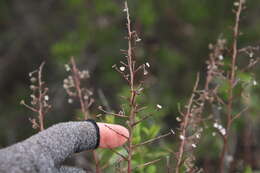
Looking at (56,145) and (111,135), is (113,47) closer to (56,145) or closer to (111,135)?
(111,135)

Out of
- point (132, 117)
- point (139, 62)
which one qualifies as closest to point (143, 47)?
point (139, 62)

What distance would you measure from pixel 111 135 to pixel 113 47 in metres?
2.56

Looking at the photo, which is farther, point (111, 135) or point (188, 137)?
point (188, 137)

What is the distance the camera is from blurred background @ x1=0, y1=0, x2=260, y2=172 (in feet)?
11.0

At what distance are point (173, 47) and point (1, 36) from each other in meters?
1.65

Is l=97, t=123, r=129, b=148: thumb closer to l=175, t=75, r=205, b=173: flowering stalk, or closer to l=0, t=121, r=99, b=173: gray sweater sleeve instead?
l=0, t=121, r=99, b=173: gray sweater sleeve

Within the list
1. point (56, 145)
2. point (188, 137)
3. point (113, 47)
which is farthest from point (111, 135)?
point (113, 47)

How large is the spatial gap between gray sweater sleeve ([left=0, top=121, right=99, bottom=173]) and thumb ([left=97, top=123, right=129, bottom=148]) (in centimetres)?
2

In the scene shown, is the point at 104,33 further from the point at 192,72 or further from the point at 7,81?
the point at 7,81

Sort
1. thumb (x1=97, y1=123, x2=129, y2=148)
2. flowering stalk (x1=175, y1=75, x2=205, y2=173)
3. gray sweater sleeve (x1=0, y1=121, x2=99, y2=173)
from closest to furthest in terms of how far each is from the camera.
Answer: gray sweater sleeve (x1=0, y1=121, x2=99, y2=173) → thumb (x1=97, y1=123, x2=129, y2=148) → flowering stalk (x1=175, y1=75, x2=205, y2=173)

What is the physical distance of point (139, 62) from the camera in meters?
3.64

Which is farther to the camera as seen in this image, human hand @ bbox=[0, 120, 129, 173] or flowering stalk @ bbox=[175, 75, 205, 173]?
flowering stalk @ bbox=[175, 75, 205, 173]

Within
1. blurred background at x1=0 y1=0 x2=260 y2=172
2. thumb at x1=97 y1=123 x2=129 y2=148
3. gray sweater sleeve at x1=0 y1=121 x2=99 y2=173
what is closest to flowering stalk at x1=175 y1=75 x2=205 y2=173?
thumb at x1=97 y1=123 x2=129 y2=148

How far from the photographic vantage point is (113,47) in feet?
12.8
